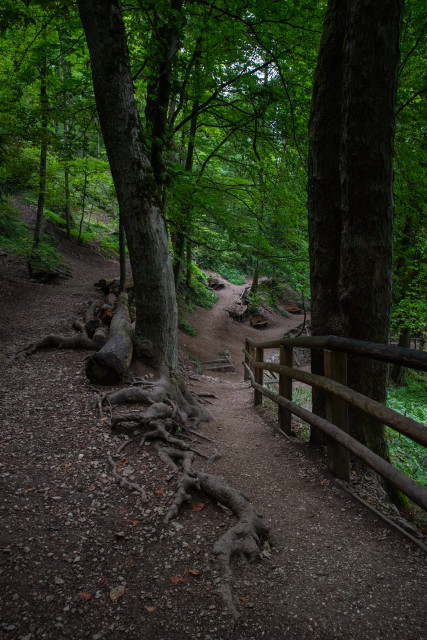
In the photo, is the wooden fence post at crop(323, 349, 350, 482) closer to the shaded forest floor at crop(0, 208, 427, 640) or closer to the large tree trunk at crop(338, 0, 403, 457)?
the shaded forest floor at crop(0, 208, 427, 640)

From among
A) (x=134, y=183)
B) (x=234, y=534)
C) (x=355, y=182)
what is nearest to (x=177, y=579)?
(x=234, y=534)

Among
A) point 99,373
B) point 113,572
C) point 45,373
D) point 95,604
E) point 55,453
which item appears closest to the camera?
point 95,604

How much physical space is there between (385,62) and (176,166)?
13.9 ft

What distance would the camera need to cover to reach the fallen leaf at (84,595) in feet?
6.04

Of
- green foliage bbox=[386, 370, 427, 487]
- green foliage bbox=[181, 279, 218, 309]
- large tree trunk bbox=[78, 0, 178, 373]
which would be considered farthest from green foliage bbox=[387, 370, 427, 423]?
green foliage bbox=[181, 279, 218, 309]

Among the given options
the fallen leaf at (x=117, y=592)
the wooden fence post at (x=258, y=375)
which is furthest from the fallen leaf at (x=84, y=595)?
the wooden fence post at (x=258, y=375)

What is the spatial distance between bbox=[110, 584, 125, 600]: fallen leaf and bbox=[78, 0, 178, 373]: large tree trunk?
11.3 ft

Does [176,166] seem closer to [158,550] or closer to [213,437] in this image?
[213,437]

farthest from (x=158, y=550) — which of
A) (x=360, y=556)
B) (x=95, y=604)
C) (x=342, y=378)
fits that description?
(x=342, y=378)

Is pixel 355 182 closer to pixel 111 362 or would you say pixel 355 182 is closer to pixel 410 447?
pixel 111 362

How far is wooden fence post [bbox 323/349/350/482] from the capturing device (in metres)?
3.08

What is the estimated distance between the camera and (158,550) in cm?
225

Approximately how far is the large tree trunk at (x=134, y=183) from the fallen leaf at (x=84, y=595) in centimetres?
349

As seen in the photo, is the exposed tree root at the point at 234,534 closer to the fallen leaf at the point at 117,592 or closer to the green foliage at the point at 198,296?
the fallen leaf at the point at 117,592
